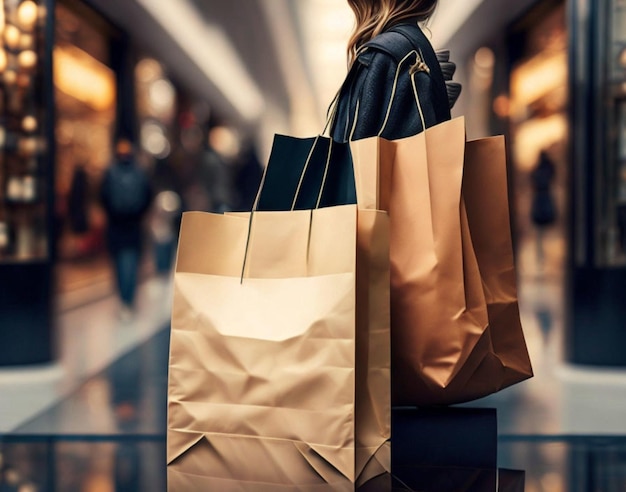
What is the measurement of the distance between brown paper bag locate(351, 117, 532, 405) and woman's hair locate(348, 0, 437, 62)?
1.19 ft

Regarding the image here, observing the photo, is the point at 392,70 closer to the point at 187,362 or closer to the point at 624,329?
the point at 187,362

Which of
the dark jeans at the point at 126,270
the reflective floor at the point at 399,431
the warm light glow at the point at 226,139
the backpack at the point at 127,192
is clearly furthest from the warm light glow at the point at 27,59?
the warm light glow at the point at 226,139

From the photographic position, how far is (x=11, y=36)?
5.12m

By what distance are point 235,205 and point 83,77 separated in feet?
13.5

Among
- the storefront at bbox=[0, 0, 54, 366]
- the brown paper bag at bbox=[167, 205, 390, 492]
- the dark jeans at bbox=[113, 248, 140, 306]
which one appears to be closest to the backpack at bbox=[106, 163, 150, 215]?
the dark jeans at bbox=[113, 248, 140, 306]

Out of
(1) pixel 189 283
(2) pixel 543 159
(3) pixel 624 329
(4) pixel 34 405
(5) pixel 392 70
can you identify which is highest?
(2) pixel 543 159

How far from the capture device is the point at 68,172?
10.0 m

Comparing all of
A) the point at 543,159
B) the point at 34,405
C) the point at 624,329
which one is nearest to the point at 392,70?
the point at 34,405

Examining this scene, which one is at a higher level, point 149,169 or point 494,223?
point 149,169

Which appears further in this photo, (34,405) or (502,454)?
(34,405)

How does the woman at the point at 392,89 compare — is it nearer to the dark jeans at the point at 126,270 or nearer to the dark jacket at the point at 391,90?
the dark jacket at the point at 391,90

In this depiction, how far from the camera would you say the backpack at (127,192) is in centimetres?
776

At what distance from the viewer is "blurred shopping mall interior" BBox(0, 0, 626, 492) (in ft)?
9.64

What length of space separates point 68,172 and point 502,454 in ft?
26.8
